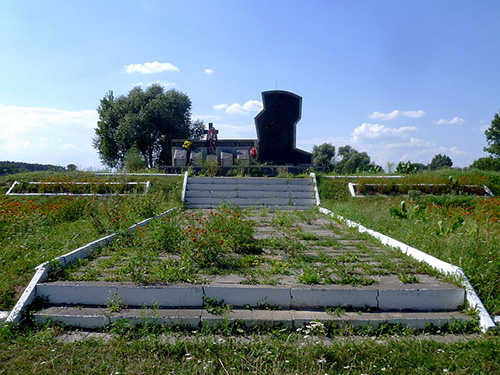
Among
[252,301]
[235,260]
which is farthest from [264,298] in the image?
[235,260]

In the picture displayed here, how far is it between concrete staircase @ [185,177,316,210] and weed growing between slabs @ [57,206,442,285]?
527 centimetres

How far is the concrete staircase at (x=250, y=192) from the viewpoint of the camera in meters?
11.5

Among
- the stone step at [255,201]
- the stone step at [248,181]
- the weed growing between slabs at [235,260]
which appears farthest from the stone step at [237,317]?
the stone step at [248,181]

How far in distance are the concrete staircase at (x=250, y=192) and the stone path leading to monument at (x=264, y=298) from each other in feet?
23.0

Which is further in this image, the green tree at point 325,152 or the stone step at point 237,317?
the green tree at point 325,152

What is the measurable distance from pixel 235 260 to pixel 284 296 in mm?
1253

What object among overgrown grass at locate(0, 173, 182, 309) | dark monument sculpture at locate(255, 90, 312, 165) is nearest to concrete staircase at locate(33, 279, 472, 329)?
overgrown grass at locate(0, 173, 182, 309)

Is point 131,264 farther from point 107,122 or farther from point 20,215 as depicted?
point 107,122

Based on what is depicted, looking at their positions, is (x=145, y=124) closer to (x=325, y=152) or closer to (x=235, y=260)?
(x=325, y=152)

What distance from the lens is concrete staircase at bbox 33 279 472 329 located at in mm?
3561

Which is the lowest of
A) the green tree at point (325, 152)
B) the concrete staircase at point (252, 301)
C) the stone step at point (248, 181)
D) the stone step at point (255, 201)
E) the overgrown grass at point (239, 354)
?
the overgrown grass at point (239, 354)

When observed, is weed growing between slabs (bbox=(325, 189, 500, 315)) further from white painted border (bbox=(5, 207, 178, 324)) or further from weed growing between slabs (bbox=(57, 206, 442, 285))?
white painted border (bbox=(5, 207, 178, 324))

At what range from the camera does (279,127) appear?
19.0 meters

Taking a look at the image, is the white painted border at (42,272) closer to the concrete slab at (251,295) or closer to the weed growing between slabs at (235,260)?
the weed growing between slabs at (235,260)
